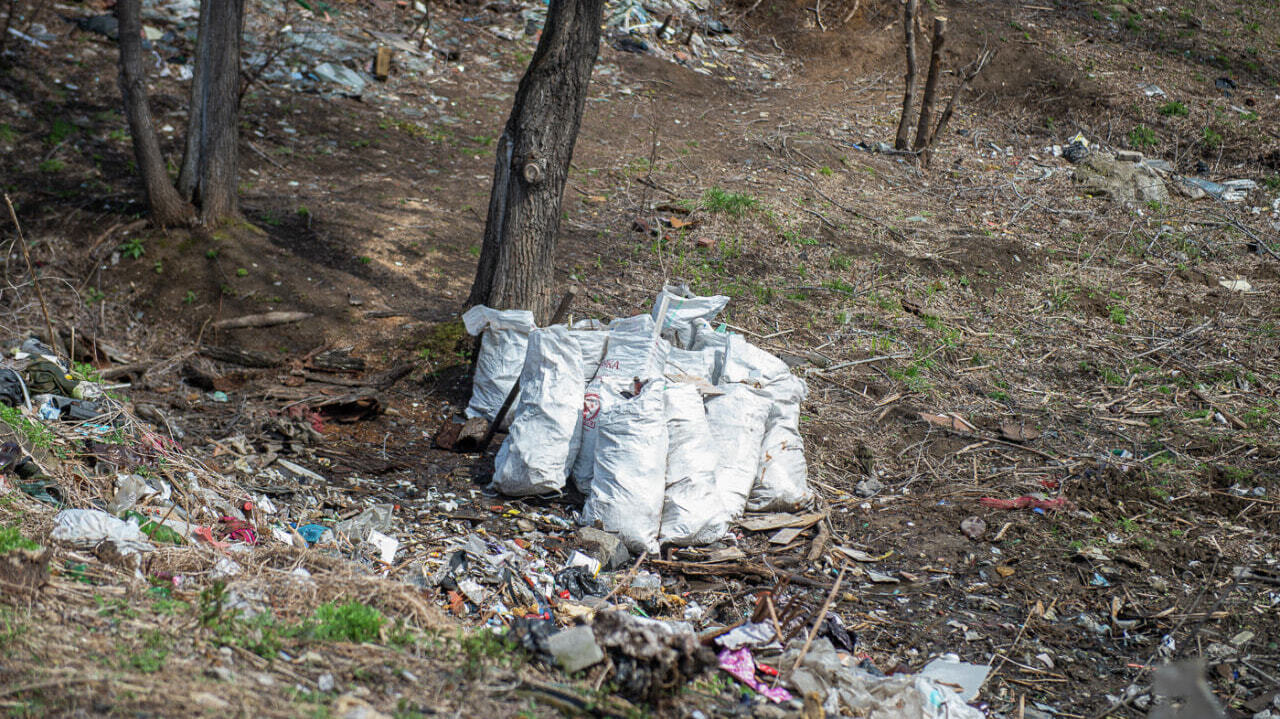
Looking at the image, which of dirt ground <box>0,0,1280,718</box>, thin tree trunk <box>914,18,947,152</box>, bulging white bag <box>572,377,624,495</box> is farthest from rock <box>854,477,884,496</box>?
thin tree trunk <box>914,18,947,152</box>

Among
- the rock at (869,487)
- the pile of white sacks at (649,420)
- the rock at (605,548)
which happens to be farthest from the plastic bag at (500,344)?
the rock at (869,487)

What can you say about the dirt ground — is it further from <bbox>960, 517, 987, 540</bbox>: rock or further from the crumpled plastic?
the crumpled plastic

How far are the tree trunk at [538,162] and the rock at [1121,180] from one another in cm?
597

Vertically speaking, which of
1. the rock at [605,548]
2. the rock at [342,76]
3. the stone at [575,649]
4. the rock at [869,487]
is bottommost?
the rock at [605,548]

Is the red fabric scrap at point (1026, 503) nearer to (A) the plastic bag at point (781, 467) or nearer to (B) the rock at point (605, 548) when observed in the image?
(A) the plastic bag at point (781, 467)

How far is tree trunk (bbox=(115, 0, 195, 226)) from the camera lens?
583cm

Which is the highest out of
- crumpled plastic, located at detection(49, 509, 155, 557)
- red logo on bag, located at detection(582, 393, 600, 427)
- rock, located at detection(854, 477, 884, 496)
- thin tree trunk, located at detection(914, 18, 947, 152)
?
thin tree trunk, located at detection(914, 18, 947, 152)

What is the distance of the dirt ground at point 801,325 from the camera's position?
8.71 ft

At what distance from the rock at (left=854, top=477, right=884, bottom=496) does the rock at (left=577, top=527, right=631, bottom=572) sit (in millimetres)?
1362

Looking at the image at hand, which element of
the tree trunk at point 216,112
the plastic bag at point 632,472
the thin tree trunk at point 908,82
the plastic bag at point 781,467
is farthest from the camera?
the thin tree trunk at point 908,82

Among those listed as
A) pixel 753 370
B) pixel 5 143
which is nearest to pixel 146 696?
pixel 753 370

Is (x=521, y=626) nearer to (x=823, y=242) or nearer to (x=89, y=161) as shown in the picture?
(x=823, y=242)

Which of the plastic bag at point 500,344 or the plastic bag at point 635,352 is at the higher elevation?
the plastic bag at point 635,352

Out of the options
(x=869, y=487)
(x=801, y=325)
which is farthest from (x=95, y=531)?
(x=801, y=325)
